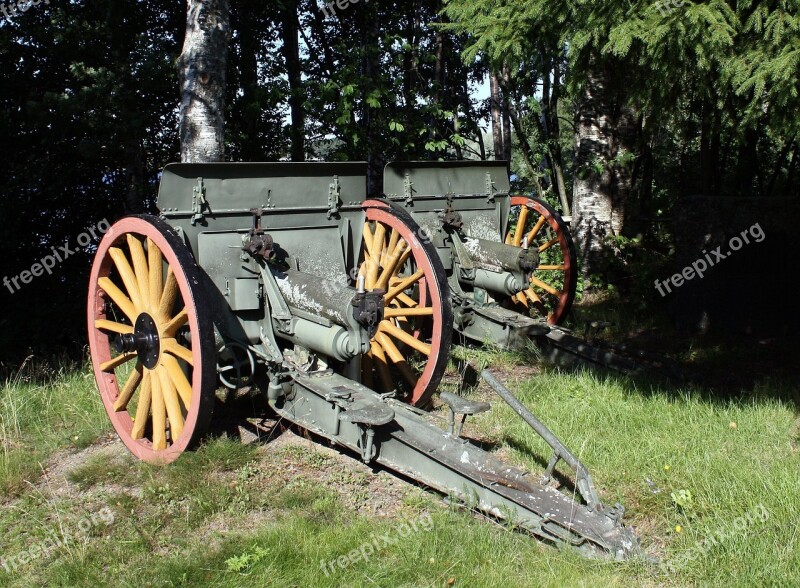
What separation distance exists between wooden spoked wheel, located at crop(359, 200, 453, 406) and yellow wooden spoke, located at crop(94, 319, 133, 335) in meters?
1.46

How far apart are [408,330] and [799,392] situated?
279 cm

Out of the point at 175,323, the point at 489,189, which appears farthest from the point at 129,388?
the point at 489,189

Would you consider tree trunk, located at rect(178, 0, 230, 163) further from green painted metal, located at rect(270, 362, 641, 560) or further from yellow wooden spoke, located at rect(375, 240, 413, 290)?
green painted metal, located at rect(270, 362, 641, 560)

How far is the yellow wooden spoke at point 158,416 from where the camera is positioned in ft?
13.7

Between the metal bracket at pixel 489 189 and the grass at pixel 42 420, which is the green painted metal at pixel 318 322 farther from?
the metal bracket at pixel 489 189

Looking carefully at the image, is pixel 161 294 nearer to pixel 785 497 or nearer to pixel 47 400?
pixel 47 400

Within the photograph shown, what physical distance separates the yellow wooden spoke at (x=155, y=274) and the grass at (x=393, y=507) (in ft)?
2.89

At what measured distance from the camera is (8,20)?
8.72 meters

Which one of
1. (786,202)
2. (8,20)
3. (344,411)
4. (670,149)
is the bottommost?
(344,411)

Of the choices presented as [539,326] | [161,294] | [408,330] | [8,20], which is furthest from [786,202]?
[8,20]

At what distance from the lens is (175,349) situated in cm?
Answer: 409

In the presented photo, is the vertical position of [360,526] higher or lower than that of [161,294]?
lower

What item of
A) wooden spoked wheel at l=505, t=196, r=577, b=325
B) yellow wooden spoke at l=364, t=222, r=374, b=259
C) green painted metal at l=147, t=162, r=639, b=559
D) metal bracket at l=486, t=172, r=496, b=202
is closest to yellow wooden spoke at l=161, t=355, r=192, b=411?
green painted metal at l=147, t=162, r=639, b=559

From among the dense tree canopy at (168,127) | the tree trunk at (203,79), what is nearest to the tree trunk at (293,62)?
the dense tree canopy at (168,127)
